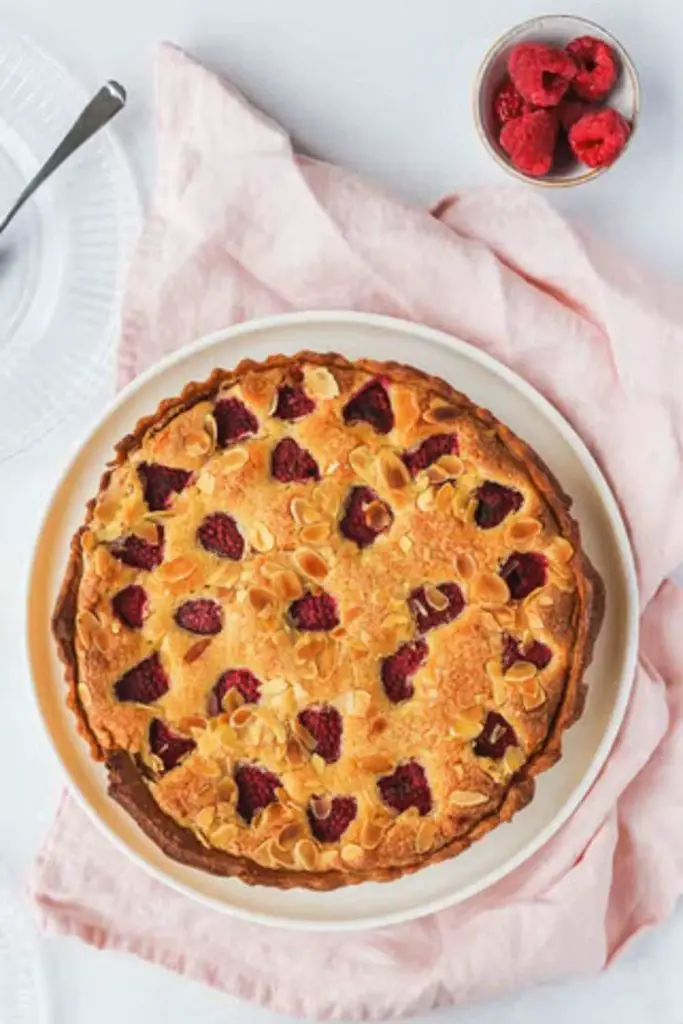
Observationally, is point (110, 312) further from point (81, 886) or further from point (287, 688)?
point (81, 886)

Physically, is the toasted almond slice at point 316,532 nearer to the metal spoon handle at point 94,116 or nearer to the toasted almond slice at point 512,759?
the toasted almond slice at point 512,759

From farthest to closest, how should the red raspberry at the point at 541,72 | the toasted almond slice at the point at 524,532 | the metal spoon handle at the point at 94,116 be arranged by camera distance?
the metal spoon handle at the point at 94,116 → the red raspberry at the point at 541,72 → the toasted almond slice at the point at 524,532

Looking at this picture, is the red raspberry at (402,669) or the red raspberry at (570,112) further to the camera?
the red raspberry at (570,112)

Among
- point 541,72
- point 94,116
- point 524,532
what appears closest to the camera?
point 524,532

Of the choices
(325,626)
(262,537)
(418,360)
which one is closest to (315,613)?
(325,626)

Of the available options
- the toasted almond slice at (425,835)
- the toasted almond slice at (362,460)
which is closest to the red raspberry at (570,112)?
the toasted almond slice at (362,460)

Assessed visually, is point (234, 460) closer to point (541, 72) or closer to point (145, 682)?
point (145, 682)

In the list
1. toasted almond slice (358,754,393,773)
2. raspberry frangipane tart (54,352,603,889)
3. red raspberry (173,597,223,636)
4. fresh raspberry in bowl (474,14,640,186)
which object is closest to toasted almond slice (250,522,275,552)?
raspberry frangipane tart (54,352,603,889)
